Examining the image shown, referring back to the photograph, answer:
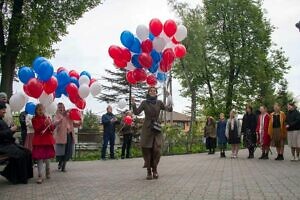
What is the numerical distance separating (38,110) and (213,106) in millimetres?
34520

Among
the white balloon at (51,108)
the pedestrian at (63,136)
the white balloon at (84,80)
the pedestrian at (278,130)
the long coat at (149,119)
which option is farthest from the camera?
the pedestrian at (278,130)

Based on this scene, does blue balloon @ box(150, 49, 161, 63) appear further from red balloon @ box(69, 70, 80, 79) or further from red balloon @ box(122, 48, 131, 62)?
red balloon @ box(69, 70, 80, 79)

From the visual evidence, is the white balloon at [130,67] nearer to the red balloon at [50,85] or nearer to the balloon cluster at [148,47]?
the balloon cluster at [148,47]

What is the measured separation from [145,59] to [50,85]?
12.2 feet

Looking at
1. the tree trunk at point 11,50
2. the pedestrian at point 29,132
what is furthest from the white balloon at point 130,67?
the tree trunk at point 11,50

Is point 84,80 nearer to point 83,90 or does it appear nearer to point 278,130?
point 83,90

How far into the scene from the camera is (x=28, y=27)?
21.1 m

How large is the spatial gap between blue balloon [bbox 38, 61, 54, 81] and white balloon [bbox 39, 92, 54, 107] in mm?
463

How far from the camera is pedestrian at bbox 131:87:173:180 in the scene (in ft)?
33.5

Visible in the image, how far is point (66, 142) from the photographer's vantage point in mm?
12375

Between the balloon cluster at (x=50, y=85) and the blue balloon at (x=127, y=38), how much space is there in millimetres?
1710

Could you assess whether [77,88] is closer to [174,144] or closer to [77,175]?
[77,175]

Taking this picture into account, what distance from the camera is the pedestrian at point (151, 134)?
10203 mm

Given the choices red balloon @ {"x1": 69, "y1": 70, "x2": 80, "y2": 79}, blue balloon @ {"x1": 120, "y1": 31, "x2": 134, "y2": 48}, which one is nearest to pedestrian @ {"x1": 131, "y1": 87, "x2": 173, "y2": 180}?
red balloon @ {"x1": 69, "y1": 70, "x2": 80, "y2": 79}
